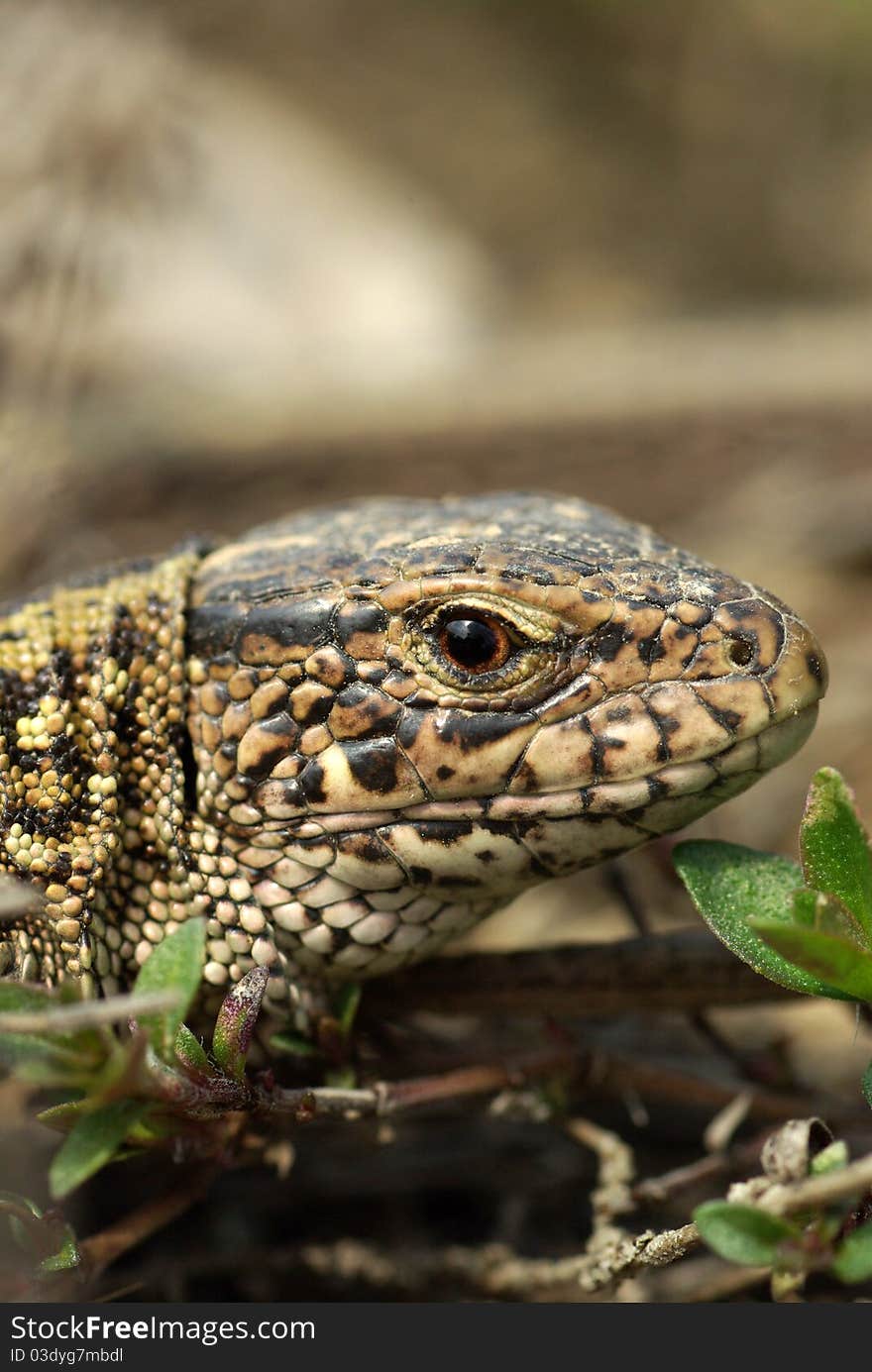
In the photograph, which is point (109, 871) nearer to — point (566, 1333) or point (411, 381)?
point (566, 1333)

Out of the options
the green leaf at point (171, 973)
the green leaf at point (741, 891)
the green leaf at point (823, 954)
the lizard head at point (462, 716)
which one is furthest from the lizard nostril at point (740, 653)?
the green leaf at point (171, 973)

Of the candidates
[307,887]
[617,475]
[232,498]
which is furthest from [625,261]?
[307,887]

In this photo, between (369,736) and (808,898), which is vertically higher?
(369,736)

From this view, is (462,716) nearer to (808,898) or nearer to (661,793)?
(661,793)

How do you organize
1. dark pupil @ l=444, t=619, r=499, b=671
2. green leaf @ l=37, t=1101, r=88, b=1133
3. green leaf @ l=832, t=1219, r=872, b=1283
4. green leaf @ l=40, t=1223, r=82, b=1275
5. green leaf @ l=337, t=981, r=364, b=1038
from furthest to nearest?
green leaf @ l=337, t=981, r=364, b=1038, dark pupil @ l=444, t=619, r=499, b=671, green leaf @ l=40, t=1223, r=82, b=1275, green leaf @ l=37, t=1101, r=88, b=1133, green leaf @ l=832, t=1219, r=872, b=1283

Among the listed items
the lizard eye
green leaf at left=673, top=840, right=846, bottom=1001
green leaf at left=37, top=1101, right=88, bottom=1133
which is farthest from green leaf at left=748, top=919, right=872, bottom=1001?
green leaf at left=37, top=1101, right=88, bottom=1133

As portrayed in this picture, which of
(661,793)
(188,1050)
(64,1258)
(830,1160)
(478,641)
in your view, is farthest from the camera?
(478,641)

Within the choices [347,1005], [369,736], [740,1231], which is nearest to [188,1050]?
[347,1005]

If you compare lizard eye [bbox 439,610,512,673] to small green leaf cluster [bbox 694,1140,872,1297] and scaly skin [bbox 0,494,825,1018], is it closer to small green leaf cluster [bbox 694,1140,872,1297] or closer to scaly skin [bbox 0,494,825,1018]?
scaly skin [bbox 0,494,825,1018]
